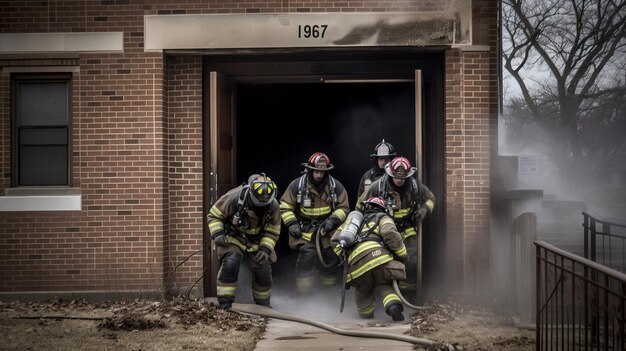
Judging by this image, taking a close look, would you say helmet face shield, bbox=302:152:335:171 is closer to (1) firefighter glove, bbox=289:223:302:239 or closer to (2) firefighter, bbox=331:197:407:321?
(1) firefighter glove, bbox=289:223:302:239

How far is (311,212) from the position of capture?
10.8m

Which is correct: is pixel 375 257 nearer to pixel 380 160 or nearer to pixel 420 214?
pixel 420 214

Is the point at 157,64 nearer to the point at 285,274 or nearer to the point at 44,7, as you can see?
the point at 44,7

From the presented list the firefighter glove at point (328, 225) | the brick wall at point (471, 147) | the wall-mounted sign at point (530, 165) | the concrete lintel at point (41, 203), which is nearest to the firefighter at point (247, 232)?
the firefighter glove at point (328, 225)

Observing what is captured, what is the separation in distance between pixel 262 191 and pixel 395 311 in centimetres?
207

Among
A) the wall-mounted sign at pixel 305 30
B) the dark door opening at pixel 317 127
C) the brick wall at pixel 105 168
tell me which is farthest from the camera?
the dark door opening at pixel 317 127

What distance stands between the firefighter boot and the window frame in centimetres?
458

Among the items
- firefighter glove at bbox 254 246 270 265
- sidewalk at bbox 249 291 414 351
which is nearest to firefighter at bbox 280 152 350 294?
sidewalk at bbox 249 291 414 351

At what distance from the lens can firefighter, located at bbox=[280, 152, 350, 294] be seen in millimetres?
10688

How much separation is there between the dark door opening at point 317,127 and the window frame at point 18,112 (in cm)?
421

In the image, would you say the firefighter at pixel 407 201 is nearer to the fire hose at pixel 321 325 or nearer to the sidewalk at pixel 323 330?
the sidewalk at pixel 323 330

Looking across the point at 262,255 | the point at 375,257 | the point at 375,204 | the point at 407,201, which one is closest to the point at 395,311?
the point at 375,257

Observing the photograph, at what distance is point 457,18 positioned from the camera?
10.1 meters

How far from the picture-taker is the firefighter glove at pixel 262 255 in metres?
9.79
